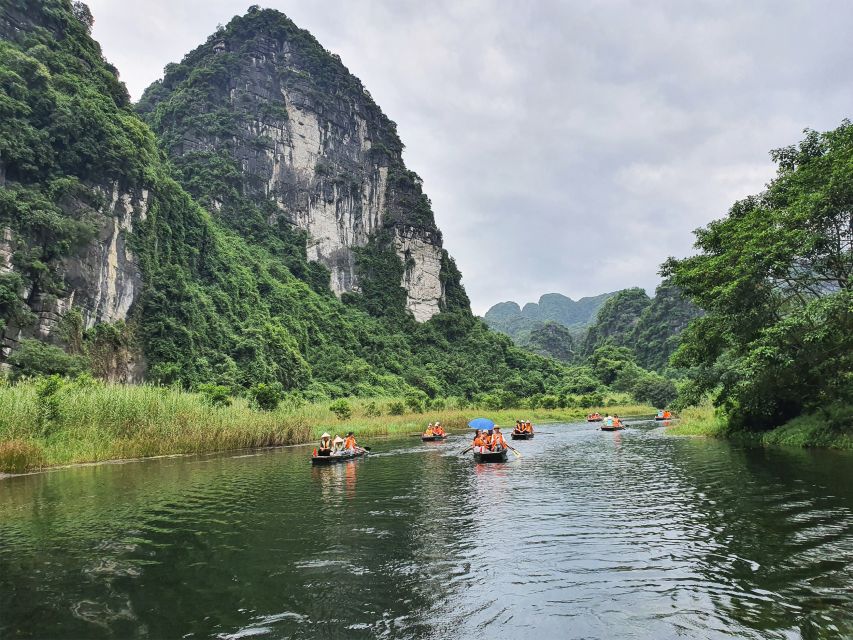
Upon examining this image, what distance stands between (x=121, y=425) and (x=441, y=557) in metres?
17.6

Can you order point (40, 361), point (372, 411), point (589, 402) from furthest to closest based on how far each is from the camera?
1. point (589, 402)
2. point (372, 411)
3. point (40, 361)

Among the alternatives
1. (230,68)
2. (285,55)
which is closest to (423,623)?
(230,68)

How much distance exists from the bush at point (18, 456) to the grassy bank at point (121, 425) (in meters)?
0.02

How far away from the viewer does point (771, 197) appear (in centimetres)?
2108

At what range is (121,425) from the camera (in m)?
20.6

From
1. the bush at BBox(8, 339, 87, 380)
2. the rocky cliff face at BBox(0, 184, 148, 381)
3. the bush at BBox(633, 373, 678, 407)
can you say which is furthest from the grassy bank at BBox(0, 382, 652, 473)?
the bush at BBox(633, 373, 678, 407)

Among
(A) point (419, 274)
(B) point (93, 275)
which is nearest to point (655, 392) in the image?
(A) point (419, 274)

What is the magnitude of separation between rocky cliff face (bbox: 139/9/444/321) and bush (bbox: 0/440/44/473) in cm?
7517

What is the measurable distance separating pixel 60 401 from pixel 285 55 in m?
105

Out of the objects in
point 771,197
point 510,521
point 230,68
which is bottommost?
point 510,521

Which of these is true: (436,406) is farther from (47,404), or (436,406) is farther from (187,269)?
(47,404)

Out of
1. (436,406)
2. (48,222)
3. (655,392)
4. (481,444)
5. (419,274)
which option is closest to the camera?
(481,444)

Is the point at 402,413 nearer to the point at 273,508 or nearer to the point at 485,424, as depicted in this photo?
the point at 485,424

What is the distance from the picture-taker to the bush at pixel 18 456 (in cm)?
1622
